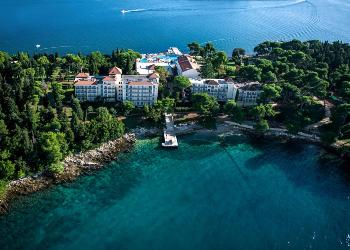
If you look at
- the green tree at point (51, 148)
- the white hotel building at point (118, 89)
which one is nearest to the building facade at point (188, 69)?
the white hotel building at point (118, 89)

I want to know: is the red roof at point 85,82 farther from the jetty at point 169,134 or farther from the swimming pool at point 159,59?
the swimming pool at point 159,59

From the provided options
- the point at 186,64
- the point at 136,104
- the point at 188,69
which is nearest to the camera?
the point at 136,104

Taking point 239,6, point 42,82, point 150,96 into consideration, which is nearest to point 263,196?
point 150,96

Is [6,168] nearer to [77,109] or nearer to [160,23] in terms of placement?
[77,109]

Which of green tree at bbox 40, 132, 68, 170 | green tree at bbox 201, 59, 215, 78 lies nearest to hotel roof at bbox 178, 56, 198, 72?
green tree at bbox 201, 59, 215, 78

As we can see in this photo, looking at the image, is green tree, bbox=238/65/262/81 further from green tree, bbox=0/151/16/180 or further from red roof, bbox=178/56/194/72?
green tree, bbox=0/151/16/180

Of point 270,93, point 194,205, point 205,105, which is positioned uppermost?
point 270,93

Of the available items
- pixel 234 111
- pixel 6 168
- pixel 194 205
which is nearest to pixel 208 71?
pixel 234 111
